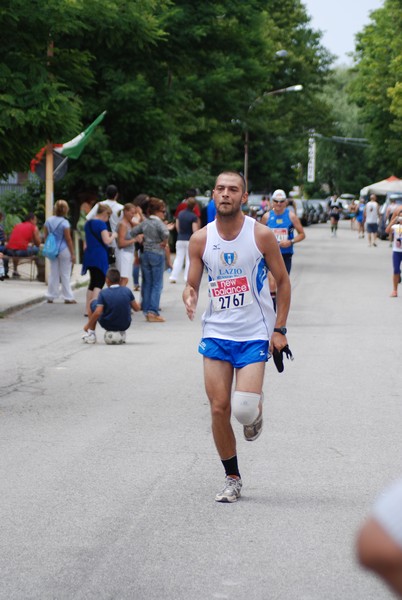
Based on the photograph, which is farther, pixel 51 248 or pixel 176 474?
pixel 51 248

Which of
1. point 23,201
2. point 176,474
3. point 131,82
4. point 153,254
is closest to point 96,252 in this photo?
point 153,254

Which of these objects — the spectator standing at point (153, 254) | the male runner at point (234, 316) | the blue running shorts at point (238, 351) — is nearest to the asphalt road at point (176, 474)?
the male runner at point (234, 316)

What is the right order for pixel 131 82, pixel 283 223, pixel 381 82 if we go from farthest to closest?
pixel 381 82 → pixel 131 82 → pixel 283 223

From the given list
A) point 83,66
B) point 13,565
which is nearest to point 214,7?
point 83,66

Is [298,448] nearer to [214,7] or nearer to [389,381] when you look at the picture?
[389,381]

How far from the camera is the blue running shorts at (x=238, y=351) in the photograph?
648cm

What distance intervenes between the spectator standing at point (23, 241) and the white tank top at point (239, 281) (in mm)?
18867

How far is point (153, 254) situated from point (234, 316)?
36.4 feet

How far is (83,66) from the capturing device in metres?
17.6

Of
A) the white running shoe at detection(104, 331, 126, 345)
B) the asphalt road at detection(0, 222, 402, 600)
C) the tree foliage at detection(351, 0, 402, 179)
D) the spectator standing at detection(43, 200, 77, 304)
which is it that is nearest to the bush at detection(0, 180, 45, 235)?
the spectator standing at detection(43, 200, 77, 304)

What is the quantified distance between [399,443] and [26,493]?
9.18ft

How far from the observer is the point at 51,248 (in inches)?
811

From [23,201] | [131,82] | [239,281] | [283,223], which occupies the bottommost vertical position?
[23,201]

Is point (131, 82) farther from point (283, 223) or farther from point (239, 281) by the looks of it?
point (239, 281)
